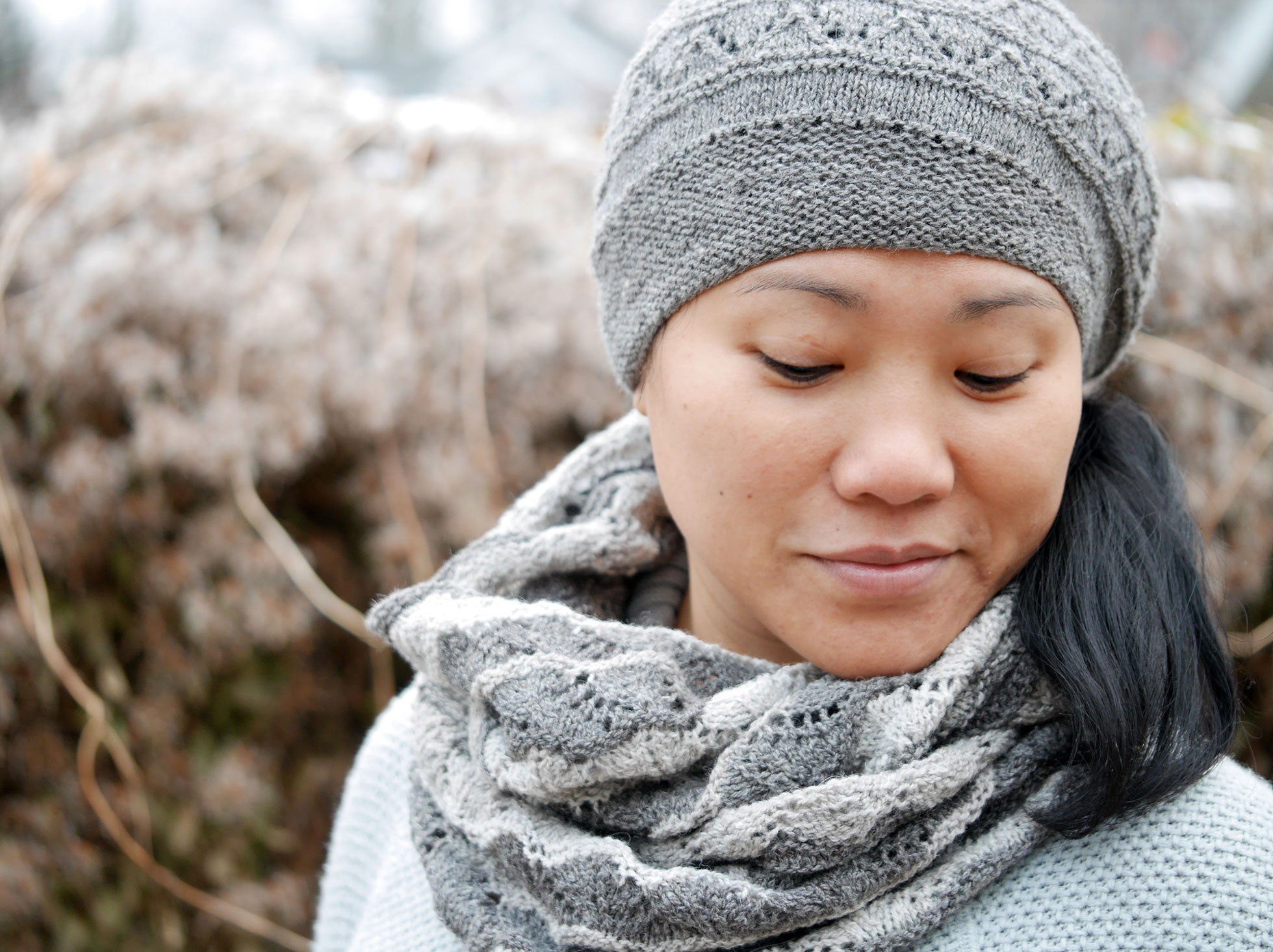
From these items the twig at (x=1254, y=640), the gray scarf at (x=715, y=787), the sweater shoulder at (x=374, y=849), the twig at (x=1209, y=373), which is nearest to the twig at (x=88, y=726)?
the sweater shoulder at (x=374, y=849)

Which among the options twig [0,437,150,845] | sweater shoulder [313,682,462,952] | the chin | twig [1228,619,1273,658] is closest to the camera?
the chin

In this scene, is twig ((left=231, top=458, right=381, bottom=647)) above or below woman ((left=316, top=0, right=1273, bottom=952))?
below

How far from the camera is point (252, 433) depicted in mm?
2326

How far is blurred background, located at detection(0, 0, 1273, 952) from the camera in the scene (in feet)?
7.52

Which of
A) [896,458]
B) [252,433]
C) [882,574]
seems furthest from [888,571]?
[252,433]

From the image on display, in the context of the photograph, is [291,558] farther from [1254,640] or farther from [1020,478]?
[1254,640]

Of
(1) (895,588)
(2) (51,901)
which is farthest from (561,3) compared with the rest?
(1) (895,588)

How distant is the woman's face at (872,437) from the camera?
3.36 ft

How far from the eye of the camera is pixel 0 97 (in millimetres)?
2963

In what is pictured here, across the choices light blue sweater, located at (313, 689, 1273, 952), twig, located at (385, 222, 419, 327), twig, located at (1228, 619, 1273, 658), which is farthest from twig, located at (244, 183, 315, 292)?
twig, located at (1228, 619, 1273, 658)

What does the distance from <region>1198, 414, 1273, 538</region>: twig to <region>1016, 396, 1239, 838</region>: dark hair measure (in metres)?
1.33

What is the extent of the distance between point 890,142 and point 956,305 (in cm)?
17

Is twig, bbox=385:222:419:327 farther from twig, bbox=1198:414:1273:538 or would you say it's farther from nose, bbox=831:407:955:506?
twig, bbox=1198:414:1273:538

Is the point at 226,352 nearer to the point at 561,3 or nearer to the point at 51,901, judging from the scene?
the point at 51,901
